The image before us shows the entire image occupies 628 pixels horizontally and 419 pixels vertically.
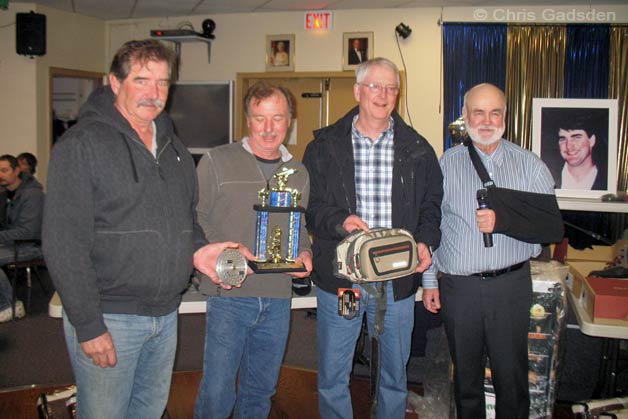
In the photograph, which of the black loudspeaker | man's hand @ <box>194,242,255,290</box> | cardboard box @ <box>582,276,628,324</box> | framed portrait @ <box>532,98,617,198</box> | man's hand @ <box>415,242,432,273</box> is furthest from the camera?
the black loudspeaker

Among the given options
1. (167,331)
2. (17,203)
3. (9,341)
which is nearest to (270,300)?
(167,331)

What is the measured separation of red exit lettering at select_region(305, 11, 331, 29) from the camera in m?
6.98

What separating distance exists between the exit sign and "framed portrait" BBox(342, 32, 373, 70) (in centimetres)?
29

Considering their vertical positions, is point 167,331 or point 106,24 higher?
point 106,24

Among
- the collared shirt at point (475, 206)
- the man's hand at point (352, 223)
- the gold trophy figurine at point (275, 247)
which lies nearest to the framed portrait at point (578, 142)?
the collared shirt at point (475, 206)

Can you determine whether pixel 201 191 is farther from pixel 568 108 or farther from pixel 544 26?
pixel 544 26

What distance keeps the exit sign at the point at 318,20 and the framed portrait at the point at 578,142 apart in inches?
136

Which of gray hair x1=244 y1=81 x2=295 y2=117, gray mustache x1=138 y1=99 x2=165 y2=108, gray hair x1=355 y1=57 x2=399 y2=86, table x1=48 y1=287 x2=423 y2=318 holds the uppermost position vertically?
gray hair x1=355 y1=57 x2=399 y2=86

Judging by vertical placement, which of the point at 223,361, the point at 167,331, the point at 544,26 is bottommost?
the point at 223,361

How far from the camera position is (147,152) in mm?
1645

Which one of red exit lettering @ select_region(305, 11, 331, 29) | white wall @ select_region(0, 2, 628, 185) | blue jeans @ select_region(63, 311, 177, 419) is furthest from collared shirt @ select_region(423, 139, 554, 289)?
red exit lettering @ select_region(305, 11, 331, 29)

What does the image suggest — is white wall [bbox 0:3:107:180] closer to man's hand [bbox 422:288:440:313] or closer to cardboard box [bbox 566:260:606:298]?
man's hand [bbox 422:288:440:313]

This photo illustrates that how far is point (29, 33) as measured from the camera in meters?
6.72

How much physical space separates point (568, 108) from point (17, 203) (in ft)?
16.1
